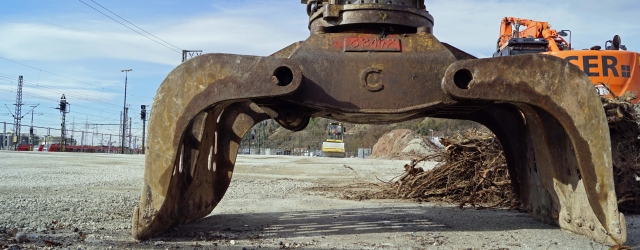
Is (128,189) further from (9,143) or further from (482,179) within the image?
(9,143)

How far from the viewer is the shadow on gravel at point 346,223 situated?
180 inches

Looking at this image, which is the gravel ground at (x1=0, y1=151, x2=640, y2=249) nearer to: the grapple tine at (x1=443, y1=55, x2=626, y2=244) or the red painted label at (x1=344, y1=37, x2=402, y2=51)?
the grapple tine at (x1=443, y1=55, x2=626, y2=244)

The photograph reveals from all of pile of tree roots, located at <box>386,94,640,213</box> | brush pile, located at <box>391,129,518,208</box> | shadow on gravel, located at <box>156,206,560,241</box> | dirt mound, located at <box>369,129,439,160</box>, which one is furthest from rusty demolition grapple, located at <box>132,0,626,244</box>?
dirt mound, located at <box>369,129,439,160</box>

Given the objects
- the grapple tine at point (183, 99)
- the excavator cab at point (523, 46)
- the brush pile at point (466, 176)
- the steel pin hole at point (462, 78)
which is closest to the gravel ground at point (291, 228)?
the grapple tine at point (183, 99)

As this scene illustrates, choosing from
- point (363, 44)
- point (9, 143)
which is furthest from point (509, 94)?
point (9, 143)

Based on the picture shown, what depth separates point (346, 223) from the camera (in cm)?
514

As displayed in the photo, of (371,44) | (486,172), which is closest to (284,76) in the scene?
(371,44)

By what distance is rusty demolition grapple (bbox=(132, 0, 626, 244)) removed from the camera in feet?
12.4

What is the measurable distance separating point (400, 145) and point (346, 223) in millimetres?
38839

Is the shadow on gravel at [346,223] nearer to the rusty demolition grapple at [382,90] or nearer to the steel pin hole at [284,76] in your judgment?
the rusty demolition grapple at [382,90]

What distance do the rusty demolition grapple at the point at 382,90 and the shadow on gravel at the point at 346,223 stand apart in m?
0.48

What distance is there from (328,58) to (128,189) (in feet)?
20.5

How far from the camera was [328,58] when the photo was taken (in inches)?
157

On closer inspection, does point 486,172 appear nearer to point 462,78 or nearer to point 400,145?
point 462,78
